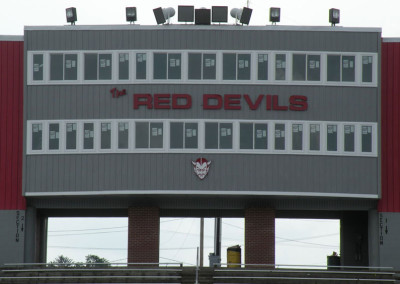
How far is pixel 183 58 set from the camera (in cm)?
5953

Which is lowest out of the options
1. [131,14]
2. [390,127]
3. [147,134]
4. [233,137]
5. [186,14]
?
[233,137]

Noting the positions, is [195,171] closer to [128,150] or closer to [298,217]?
[128,150]

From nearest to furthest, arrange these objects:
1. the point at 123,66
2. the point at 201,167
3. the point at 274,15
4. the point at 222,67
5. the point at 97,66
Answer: the point at 201,167 < the point at 222,67 < the point at 123,66 < the point at 97,66 < the point at 274,15

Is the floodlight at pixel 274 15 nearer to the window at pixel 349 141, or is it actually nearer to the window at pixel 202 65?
the window at pixel 202 65

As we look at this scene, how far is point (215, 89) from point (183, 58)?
7.32ft

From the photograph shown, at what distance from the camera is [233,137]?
2329 inches

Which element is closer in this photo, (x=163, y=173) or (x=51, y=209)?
(x=163, y=173)

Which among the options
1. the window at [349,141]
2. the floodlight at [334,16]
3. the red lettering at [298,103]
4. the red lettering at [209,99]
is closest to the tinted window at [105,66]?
the red lettering at [209,99]

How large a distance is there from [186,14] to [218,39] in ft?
7.05

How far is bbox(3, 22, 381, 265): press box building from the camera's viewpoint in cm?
5906

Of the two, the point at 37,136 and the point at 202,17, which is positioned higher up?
the point at 202,17

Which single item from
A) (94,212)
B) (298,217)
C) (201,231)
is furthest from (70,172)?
(201,231)

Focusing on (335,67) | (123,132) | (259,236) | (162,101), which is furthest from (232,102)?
(259,236)

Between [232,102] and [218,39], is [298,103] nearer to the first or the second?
[232,102]
